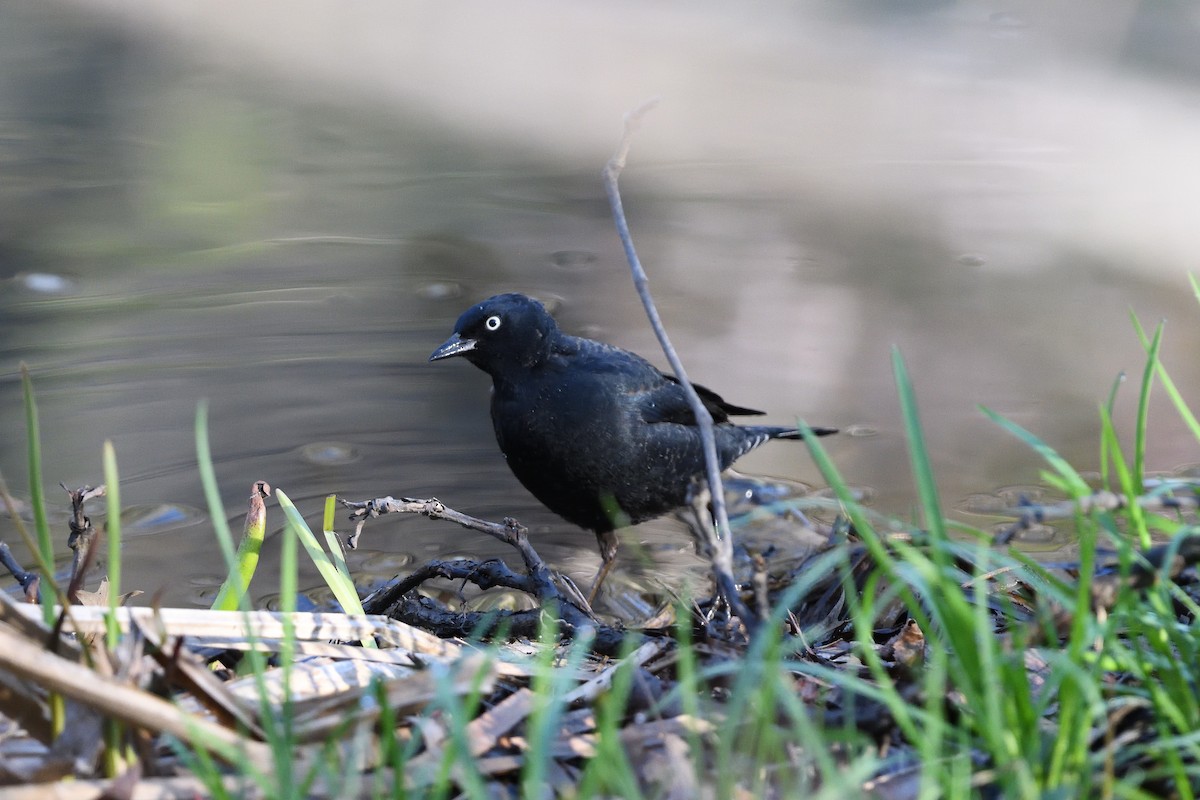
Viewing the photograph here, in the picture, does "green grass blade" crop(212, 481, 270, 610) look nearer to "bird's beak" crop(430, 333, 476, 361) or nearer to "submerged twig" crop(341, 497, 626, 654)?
"submerged twig" crop(341, 497, 626, 654)

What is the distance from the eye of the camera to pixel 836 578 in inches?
127

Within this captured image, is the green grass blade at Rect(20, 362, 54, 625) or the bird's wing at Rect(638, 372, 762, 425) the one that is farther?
the bird's wing at Rect(638, 372, 762, 425)

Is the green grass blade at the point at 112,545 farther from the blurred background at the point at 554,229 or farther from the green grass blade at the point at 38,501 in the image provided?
the blurred background at the point at 554,229

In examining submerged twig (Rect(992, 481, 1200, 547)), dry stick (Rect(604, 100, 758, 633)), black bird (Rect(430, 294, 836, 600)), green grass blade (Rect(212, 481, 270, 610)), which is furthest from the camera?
black bird (Rect(430, 294, 836, 600))

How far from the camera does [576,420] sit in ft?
13.3

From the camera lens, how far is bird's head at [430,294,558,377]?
164 inches

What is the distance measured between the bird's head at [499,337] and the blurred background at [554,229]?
677mm

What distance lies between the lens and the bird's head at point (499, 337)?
416 cm

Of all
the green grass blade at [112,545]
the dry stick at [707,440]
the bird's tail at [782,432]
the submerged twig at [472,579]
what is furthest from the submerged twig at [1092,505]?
the bird's tail at [782,432]

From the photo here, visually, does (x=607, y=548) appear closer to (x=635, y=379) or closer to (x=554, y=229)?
(x=635, y=379)

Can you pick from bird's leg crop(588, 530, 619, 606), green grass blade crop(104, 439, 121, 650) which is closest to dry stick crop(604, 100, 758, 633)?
green grass blade crop(104, 439, 121, 650)

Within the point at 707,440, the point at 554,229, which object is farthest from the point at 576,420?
the point at 554,229

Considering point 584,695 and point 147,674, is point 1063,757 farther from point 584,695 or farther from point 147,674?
point 147,674

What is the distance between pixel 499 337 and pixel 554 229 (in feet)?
11.2
